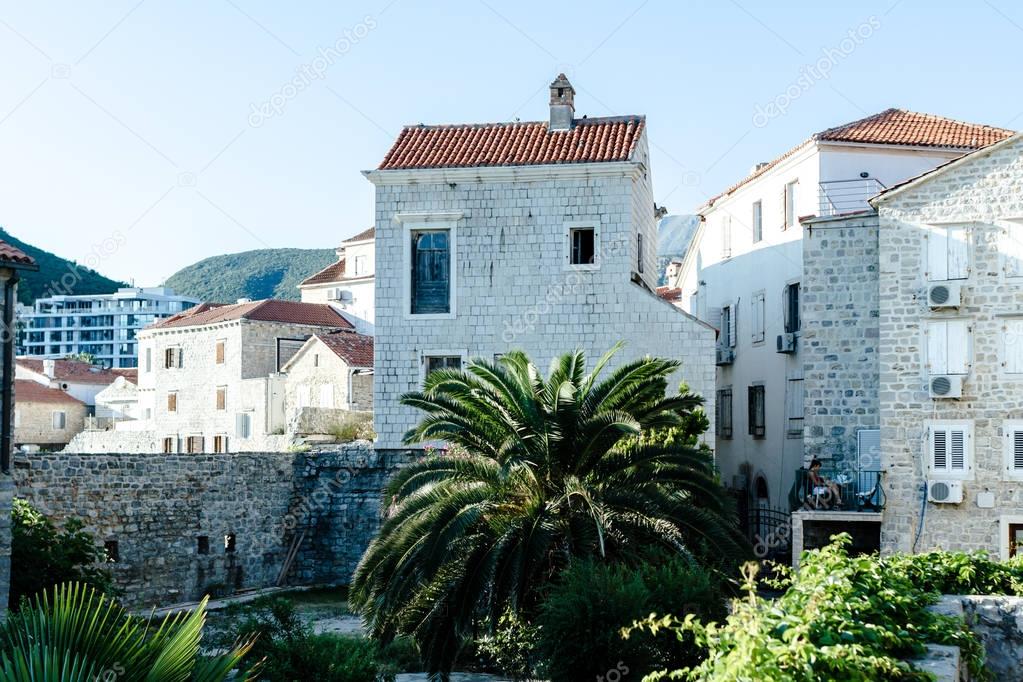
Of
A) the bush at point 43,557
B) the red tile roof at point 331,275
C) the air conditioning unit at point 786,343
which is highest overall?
the red tile roof at point 331,275

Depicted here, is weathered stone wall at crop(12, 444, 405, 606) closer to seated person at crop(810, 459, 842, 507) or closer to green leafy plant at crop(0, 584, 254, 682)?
seated person at crop(810, 459, 842, 507)

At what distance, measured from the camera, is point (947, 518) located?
76.7 feet

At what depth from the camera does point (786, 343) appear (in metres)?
28.8

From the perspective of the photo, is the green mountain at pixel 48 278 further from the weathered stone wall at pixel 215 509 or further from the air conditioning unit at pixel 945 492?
the air conditioning unit at pixel 945 492

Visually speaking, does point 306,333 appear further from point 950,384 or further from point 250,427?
point 950,384

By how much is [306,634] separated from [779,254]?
711 inches

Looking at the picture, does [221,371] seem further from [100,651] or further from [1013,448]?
[100,651]

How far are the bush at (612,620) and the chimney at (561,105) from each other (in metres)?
16.1

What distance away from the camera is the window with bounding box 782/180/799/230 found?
3095 centimetres

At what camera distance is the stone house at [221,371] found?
161 feet

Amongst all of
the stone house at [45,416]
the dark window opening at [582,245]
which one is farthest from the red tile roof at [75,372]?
the dark window opening at [582,245]

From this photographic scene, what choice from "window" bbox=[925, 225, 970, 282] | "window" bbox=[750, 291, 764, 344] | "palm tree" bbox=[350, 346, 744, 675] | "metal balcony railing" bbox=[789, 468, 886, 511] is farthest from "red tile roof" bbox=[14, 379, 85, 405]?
"window" bbox=[925, 225, 970, 282]

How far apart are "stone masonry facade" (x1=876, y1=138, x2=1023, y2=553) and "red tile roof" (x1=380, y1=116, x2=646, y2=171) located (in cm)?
669

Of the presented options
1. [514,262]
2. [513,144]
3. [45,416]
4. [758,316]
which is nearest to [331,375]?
[513,144]
